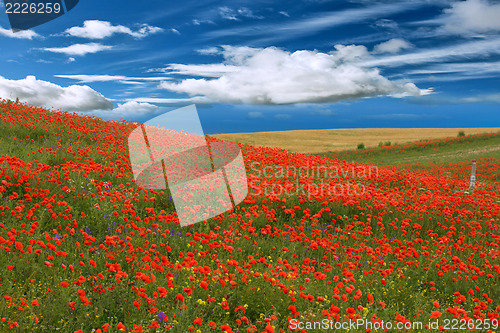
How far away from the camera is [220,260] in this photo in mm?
5180

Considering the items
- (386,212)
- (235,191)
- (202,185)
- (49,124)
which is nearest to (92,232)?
(202,185)

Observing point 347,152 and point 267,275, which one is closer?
point 267,275

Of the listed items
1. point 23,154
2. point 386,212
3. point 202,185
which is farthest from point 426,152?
point 23,154

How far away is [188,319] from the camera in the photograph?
→ 12.1 feet

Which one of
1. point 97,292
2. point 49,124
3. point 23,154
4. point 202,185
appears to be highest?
point 49,124

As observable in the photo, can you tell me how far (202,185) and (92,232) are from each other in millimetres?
2914

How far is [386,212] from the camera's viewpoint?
8.73m

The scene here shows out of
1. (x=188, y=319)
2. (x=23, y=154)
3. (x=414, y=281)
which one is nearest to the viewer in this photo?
(x=188, y=319)

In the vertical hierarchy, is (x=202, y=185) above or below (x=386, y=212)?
above

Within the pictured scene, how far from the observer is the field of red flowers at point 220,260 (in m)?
3.80

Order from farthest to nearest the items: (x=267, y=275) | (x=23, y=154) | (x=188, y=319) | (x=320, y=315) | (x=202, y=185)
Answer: (x=23, y=154)
(x=202, y=185)
(x=267, y=275)
(x=320, y=315)
(x=188, y=319)

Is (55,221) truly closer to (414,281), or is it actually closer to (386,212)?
(414,281)

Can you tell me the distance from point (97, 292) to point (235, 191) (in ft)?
15.9

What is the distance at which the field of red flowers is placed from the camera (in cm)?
380
